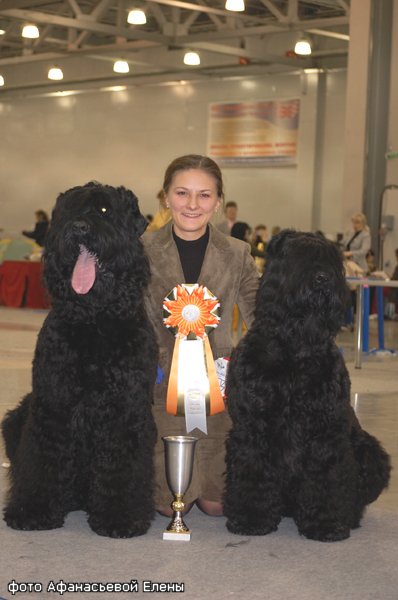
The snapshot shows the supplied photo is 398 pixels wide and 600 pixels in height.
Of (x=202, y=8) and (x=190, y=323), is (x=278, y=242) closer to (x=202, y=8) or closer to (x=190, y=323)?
(x=190, y=323)

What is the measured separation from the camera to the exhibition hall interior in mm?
3092

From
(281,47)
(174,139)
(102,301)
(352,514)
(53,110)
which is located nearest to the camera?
(102,301)

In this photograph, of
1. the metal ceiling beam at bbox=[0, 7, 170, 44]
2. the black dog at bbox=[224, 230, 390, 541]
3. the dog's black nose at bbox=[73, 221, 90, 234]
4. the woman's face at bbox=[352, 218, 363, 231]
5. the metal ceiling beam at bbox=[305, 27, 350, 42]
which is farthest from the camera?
the metal ceiling beam at bbox=[305, 27, 350, 42]

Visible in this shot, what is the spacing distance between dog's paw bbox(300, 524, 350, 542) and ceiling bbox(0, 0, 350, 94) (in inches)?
569

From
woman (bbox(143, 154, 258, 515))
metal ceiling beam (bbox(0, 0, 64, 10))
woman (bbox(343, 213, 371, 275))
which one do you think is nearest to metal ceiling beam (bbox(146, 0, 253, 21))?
metal ceiling beam (bbox(0, 0, 64, 10))

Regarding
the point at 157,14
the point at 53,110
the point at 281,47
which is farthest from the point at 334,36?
the point at 53,110

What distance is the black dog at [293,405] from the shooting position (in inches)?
124

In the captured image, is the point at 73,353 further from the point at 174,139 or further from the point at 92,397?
the point at 174,139

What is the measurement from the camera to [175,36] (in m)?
18.6

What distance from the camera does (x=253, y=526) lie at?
335 cm

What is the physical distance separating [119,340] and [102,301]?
153mm

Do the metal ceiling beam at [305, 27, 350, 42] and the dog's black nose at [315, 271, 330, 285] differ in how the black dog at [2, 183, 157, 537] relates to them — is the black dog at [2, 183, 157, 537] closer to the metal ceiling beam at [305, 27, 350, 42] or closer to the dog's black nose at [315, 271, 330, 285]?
the dog's black nose at [315, 271, 330, 285]

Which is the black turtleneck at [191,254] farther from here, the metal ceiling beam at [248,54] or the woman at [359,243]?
the metal ceiling beam at [248,54]

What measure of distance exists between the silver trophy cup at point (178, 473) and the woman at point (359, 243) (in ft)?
32.2
